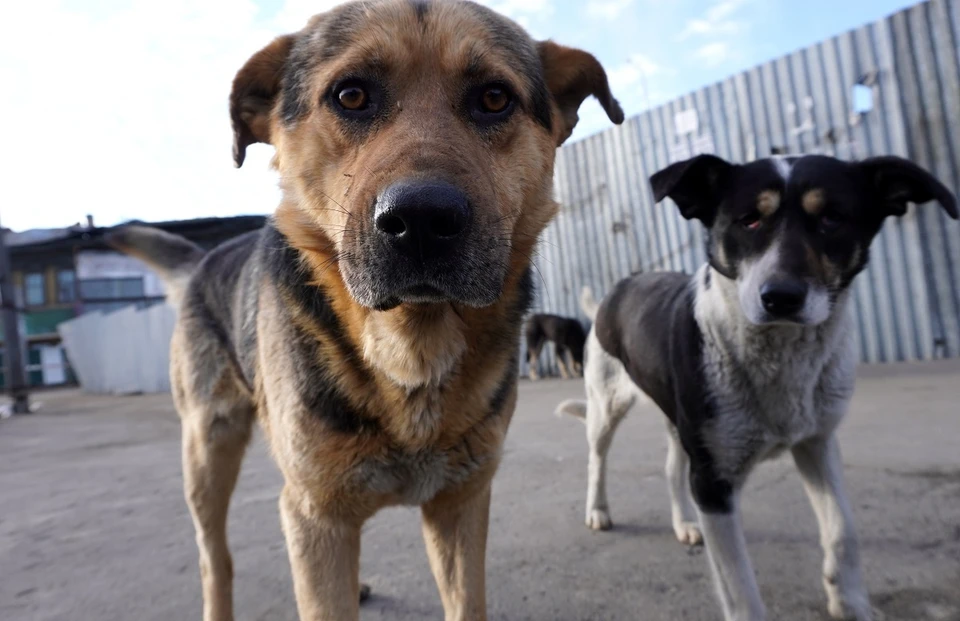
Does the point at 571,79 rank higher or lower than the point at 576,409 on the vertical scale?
higher

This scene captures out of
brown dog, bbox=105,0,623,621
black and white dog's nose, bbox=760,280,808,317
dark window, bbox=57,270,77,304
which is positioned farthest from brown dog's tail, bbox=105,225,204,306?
dark window, bbox=57,270,77,304

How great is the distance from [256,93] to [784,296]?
6.56 ft

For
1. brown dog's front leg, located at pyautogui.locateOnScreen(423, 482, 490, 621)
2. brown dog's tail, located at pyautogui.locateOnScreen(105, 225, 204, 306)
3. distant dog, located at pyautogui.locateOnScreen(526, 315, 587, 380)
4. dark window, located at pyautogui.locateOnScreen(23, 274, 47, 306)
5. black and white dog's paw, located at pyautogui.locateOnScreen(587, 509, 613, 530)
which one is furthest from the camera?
dark window, located at pyautogui.locateOnScreen(23, 274, 47, 306)

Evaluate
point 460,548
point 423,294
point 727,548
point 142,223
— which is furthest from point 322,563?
point 142,223

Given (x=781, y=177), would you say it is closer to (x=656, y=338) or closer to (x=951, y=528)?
(x=656, y=338)

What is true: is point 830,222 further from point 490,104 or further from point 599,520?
point 599,520

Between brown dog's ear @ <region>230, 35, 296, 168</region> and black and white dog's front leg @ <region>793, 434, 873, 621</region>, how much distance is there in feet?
7.76

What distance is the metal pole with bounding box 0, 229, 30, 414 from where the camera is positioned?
40.2 ft

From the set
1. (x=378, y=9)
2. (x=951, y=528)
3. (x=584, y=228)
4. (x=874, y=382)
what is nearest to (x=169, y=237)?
(x=378, y=9)

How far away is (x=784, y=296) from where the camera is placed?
7.20 ft

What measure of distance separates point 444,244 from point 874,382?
676 centimetres

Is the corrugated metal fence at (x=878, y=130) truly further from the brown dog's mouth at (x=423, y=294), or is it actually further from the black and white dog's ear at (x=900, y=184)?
the brown dog's mouth at (x=423, y=294)

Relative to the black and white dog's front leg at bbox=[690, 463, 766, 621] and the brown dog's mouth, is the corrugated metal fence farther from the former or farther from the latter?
the brown dog's mouth

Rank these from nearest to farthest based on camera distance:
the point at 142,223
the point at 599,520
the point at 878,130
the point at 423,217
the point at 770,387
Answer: the point at 423,217, the point at 770,387, the point at 599,520, the point at 878,130, the point at 142,223
